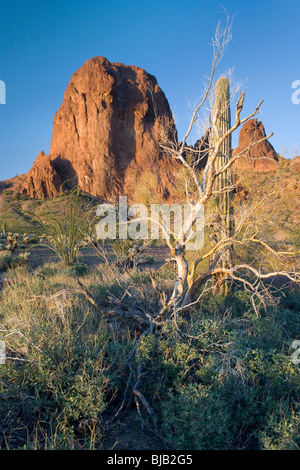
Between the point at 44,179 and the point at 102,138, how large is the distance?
32.6ft

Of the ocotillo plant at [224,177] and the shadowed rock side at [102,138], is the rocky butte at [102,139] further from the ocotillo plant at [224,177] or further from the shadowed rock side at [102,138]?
the ocotillo plant at [224,177]

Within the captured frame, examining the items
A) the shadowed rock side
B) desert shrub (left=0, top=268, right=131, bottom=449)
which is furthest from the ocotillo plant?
the shadowed rock side

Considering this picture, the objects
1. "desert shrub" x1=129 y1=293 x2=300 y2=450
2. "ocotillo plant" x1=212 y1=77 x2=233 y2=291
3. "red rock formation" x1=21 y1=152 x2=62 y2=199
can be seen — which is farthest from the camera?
"red rock formation" x1=21 y1=152 x2=62 y2=199

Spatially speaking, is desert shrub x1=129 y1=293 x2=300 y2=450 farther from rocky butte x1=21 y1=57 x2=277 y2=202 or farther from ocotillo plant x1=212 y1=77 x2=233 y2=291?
rocky butte x1=21 y1=57 x2=277 y2=202

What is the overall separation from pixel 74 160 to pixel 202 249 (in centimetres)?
3894

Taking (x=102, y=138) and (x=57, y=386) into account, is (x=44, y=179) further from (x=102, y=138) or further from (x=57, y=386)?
(x=57, y=386)

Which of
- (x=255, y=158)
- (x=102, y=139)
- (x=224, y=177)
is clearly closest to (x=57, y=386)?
(x=255, y=158)

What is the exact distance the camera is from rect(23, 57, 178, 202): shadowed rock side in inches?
1612

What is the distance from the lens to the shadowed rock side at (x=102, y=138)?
4094cm

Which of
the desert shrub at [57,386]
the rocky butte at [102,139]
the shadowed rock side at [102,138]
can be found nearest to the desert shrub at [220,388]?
the desert shrub at [57,386]

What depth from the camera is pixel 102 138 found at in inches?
1649

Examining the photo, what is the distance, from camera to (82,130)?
43.3 meters

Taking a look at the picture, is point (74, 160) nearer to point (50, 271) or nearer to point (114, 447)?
point (50, 271)

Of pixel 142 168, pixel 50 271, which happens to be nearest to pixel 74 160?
pixel 142 168
